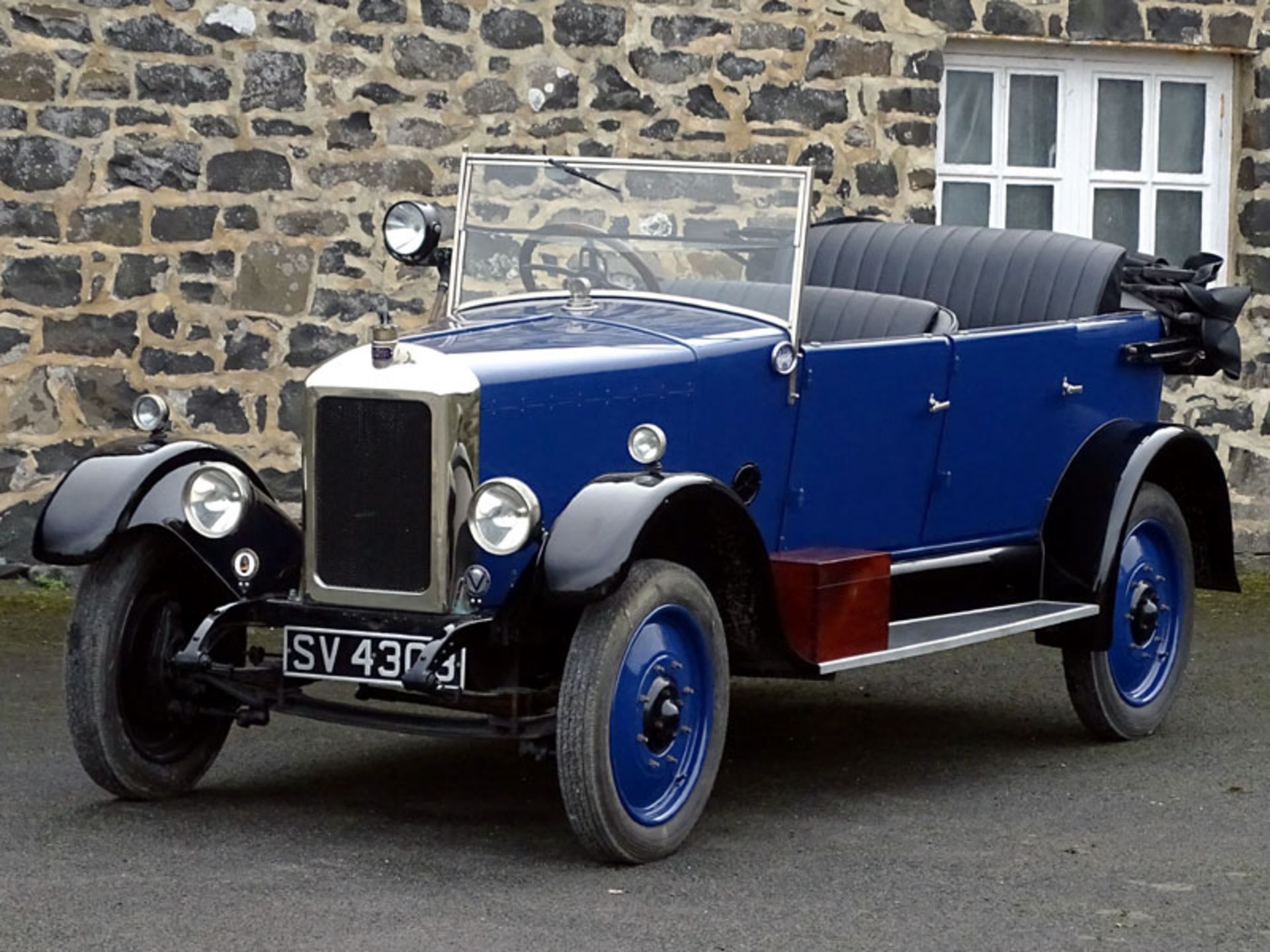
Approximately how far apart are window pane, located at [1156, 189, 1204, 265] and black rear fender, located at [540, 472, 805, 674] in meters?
5.14

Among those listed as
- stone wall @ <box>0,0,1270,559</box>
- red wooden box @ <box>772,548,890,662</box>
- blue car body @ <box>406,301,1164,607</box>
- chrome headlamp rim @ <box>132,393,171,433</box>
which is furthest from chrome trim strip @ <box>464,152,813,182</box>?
stone wall @ <box>0,0,1270,559</box>

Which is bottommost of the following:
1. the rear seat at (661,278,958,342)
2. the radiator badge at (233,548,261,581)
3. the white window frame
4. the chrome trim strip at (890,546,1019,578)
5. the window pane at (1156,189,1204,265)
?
the chrome trim strip at (890,546,1019,578)

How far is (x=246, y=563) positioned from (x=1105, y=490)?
251 centimetres

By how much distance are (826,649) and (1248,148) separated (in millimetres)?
5348

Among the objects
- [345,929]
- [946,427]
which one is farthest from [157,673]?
[946,427]

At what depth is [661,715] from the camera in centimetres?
526

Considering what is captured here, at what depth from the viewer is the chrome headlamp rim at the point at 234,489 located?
18.3 ft

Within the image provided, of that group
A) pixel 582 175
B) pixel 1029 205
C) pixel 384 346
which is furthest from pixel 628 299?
pixel 1029 205

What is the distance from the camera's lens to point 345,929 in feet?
15.1

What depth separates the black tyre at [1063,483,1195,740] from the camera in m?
6.67

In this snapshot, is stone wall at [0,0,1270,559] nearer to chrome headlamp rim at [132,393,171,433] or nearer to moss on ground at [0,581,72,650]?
moss on ground at [0,581,72,650]

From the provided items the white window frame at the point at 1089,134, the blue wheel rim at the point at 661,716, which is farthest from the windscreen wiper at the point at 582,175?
the white window frame at the point at 1089,134

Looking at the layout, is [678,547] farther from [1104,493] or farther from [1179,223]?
[1179,223]

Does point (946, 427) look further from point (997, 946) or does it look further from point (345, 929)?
point (345, 929)
